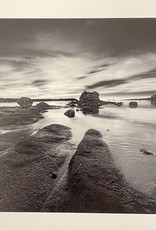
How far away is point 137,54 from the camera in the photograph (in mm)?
1641

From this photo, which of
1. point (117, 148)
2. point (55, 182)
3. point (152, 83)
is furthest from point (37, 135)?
point (152, 83)

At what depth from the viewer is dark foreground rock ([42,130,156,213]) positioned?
1524 millimetres

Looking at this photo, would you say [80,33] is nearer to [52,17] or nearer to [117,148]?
[52,17]

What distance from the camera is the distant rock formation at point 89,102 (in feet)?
5.33

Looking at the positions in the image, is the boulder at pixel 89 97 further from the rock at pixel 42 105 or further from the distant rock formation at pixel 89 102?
the rock at pixel 42 105

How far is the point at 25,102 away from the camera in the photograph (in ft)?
5.41

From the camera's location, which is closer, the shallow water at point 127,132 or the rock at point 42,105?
the shallow water at point 127,132
